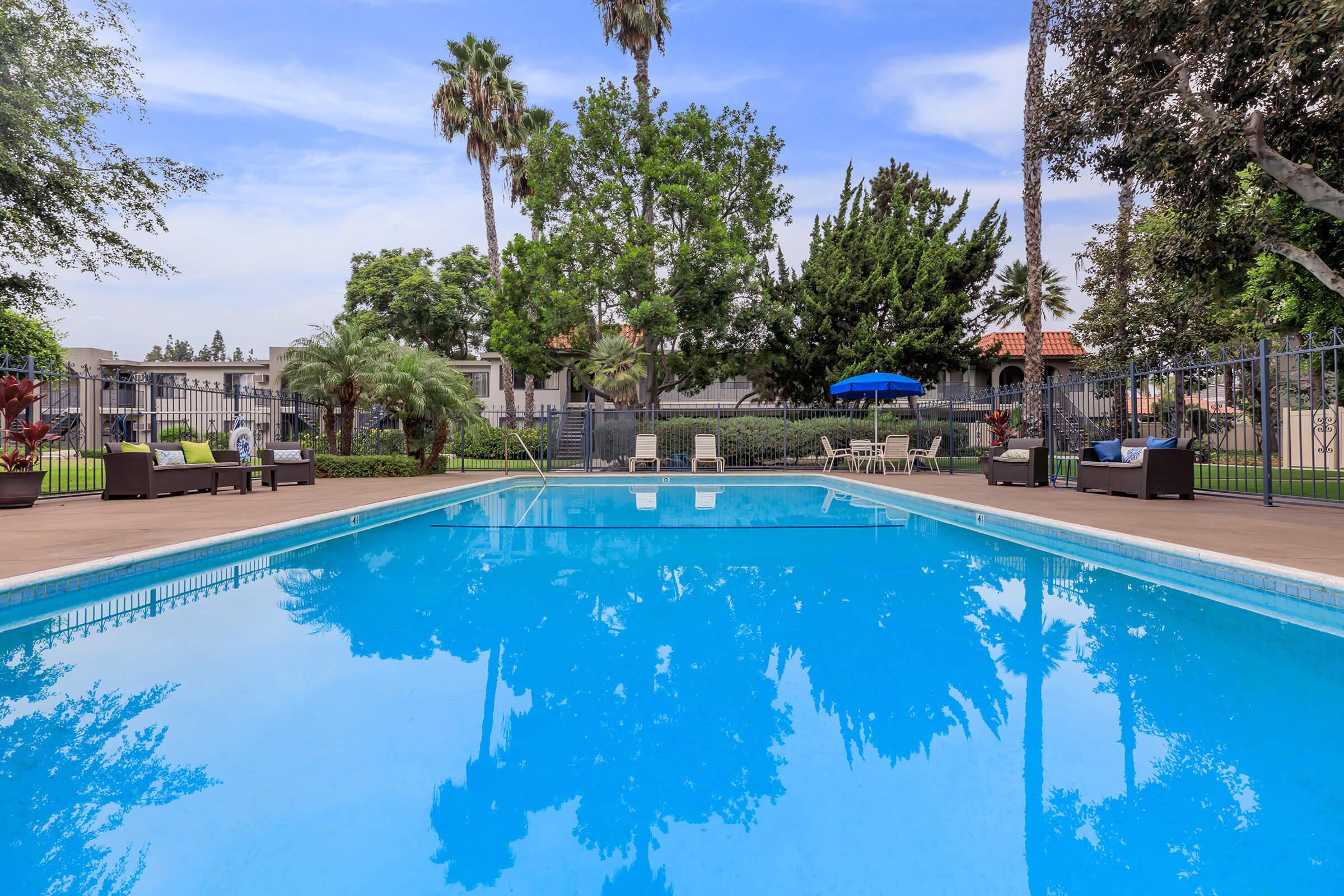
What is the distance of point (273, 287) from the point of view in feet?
78.6

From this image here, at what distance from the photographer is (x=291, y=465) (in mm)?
13688

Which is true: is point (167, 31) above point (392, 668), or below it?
above

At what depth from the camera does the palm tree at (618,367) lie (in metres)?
20.5

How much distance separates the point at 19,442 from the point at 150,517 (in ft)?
10.4

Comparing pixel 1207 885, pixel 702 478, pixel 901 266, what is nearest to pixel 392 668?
pixel 1207 885

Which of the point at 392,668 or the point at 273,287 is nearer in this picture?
the point at 392,668

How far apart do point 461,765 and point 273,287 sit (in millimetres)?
25871

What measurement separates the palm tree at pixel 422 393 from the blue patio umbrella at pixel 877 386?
872cm

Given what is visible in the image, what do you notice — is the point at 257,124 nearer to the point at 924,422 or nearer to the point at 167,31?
the point at 167,31

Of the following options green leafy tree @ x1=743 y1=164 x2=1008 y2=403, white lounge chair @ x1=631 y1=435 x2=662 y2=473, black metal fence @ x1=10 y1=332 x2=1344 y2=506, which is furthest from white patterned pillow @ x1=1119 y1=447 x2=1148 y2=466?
green leafy tree @ x1=743 y1=164 x2=1008 y2=403

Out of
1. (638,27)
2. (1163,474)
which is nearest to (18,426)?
(1163,474)

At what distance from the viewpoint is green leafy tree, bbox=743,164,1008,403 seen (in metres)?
21.8

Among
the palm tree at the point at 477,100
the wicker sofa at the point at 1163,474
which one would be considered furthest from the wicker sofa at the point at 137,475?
the wicker sofa at the point at 1163,474

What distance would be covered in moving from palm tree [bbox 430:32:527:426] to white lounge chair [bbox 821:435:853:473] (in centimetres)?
1185
